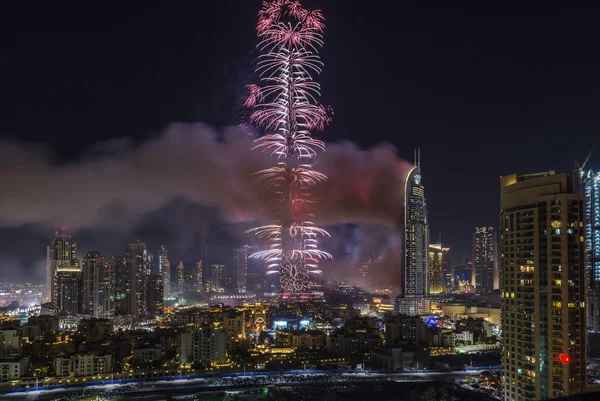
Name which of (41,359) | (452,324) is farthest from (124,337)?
(452,324)

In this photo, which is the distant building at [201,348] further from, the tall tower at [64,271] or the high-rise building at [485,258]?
the high-rise building at [485,258]

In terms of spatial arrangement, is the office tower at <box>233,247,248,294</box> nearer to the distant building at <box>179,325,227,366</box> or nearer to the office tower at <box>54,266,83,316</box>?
the office tower at <box>54,266,83,316</box>

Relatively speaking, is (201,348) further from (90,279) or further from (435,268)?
(435,268)

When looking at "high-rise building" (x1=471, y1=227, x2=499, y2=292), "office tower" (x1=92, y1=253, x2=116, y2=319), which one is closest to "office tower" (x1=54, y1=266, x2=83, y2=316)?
"office tower" (x1=92, y1=253, x2=116, y2=319)

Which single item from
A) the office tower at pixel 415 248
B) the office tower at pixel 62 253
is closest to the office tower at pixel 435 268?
the office tower at pixel 415 248

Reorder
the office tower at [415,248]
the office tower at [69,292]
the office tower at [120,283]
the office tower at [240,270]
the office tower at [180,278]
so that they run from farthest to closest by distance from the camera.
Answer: the office tower at [180,278] < the office tower at [240,270] < the office tower at [415,248] < the office tower at [69,292] < the office tower at [120,283]

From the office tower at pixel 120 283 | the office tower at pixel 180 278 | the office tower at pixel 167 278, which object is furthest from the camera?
the office tower at pixel 180 278
